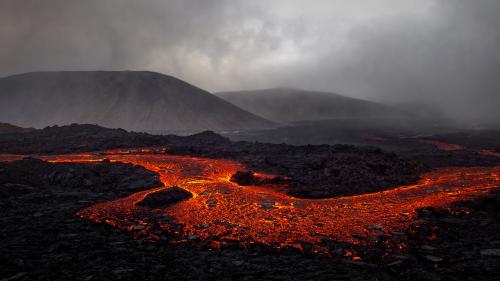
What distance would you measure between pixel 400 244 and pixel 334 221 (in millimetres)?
2562

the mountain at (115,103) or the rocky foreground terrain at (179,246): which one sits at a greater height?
the mountain at (115,103)

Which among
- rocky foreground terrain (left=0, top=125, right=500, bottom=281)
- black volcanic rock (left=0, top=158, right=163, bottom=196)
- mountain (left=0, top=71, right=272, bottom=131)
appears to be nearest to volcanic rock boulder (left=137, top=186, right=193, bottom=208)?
rocky foreground terrain (left=0, top=125, right=500, bottom=281)

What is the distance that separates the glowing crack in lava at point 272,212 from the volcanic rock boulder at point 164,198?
0.32 m

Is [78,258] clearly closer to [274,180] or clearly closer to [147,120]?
[274,180]

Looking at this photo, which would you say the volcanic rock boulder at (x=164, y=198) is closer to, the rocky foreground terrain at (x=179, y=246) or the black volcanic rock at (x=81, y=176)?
the rocky foreground terrain at (x=179, y=246)

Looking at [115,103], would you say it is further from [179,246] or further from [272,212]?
[179,246]

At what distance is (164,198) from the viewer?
13.4 meters

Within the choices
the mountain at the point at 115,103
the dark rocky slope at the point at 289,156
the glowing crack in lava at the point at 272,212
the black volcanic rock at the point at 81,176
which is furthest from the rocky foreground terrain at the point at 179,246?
the mountain at the point at 115,103

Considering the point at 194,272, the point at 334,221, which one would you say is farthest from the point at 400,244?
the point at 194,272

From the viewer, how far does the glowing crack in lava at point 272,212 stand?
394 inches

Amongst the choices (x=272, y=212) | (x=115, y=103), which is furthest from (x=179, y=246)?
(x=115, y=103)

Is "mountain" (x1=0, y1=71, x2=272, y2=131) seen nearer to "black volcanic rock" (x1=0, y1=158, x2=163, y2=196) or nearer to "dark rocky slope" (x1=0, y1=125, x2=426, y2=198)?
"dark rocky slope" (x1=0, y1=125, x2=426, y2=198)

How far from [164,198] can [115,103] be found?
86461mm

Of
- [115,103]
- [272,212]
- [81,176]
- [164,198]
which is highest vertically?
[115,103]
